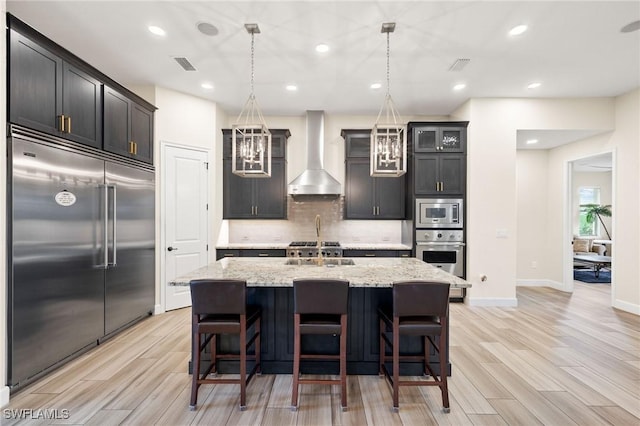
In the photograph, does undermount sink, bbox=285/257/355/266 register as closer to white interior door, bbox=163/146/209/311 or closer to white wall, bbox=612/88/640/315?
white interior door, bbox=163/146/209/311

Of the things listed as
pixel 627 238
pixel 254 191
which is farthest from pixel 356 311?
pixel 627 238

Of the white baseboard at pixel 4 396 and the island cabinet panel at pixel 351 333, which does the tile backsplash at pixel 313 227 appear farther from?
the white baseboard at pixel 4 396

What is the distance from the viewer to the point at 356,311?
279 centimetres

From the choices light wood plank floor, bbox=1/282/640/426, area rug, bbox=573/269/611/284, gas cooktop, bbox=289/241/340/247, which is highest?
gas cooktop, bbox=289/241/340/247

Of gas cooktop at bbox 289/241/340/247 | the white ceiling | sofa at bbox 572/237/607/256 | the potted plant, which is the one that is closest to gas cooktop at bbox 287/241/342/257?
gas cooktop at bbox 289/241/340/247

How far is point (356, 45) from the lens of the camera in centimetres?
342

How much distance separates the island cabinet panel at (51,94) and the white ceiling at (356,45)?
51 centimetres

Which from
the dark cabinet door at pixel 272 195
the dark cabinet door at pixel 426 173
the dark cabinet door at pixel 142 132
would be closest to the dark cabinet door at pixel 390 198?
the dark cabinet door at pixel 426 173

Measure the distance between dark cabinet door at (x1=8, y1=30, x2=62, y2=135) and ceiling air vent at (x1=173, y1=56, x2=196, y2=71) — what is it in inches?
46.5

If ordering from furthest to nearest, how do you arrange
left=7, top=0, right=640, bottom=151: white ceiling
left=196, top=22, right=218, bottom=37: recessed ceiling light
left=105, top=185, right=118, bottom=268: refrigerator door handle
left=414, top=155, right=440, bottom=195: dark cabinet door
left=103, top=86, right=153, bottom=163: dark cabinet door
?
left=414, top=155, right=440, bottom=195: dark cabinet door, left=103, top=86, right=153, bottom=163: dark cabinet door, left=105, top=185, right=118, bottom=268: refrigerator door handle, left=196, top=22, right=218, bottom=37: recessed ceiling light, left=7, top=0, right=640, bottom=151: white ceiling

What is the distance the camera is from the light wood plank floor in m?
2.22

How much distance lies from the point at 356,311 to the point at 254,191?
3.40 meters

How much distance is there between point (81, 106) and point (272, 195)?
2985 mm

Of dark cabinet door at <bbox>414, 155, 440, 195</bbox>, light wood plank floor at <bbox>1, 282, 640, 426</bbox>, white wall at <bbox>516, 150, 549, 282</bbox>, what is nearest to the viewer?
light wood plank floor at <bbox>1, 282, 640, 426</bbox>
